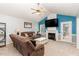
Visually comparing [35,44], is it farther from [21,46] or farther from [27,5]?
[27,5]

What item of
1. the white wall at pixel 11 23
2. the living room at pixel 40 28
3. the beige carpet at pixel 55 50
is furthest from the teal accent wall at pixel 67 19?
the white wall at pixel 11 23

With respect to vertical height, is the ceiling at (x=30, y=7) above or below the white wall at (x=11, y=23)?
above

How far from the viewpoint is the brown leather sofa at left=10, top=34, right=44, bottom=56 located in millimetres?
1615

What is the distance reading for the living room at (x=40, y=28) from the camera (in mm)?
1513

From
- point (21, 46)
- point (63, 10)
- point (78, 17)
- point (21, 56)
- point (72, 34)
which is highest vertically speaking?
point (63, 10)

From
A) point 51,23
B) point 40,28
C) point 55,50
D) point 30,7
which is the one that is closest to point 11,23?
point 30,7

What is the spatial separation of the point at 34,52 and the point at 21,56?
284mm

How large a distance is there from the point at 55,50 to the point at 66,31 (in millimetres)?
460

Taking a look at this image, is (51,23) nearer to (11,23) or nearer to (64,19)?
(64,19)

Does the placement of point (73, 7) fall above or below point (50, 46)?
above

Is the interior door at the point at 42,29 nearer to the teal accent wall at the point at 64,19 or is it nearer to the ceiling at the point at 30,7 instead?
the teal accent wall at the point at 64,19

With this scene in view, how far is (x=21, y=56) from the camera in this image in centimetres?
151

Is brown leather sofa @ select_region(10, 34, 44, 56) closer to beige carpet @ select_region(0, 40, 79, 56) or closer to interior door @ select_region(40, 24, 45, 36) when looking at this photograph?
beige carpet @ select_region(0, 40, 79, 56)

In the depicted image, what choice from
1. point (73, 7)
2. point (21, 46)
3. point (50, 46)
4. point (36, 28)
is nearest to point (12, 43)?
point (21, 46)
